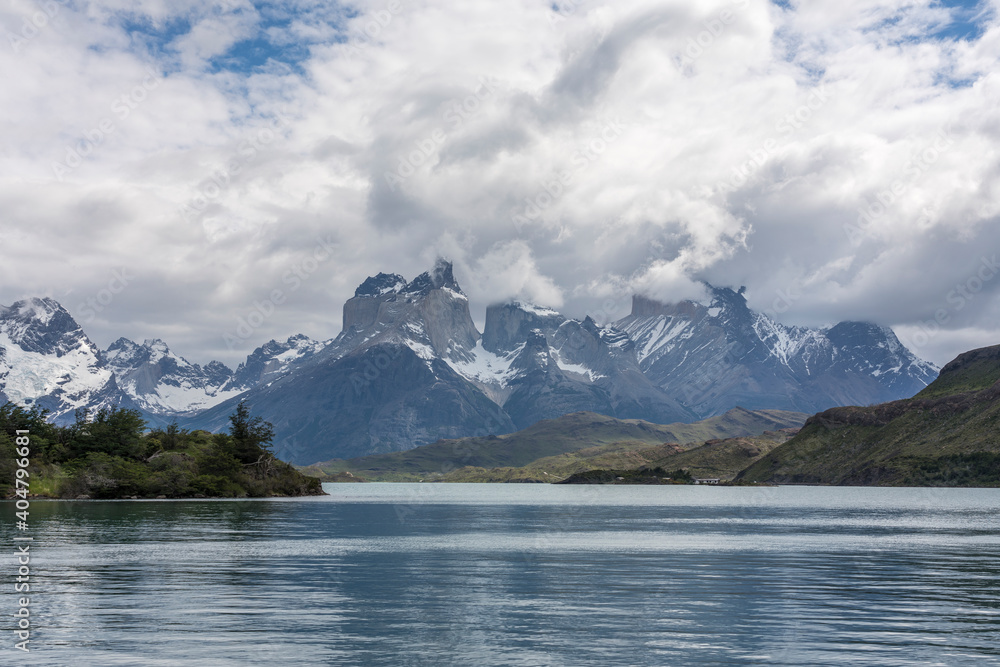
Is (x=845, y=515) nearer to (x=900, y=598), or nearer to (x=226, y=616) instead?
(x=900, y=598)

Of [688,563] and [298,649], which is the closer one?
[298,649]

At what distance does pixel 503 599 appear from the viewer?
Answer: 2333 inches

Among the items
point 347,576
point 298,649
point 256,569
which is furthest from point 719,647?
point 256,569

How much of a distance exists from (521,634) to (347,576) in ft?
95.9

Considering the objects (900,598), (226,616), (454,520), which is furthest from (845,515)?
(226,616)

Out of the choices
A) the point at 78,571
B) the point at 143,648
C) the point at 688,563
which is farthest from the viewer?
the point at 688,563

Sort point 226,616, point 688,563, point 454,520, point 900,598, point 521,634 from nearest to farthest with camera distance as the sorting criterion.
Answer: point 521,634 → point 226,616 → point 900,598 → point 688,563 → point 454,520

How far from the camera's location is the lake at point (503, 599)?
4150 centimetres

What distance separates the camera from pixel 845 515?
180m

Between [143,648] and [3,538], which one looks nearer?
[143,648]

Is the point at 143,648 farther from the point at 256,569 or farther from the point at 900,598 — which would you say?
the point at 900,598

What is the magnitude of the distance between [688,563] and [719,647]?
40381 millimetres

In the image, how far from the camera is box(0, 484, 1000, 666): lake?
4150 centimetres

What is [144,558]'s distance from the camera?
8262 centimetres
